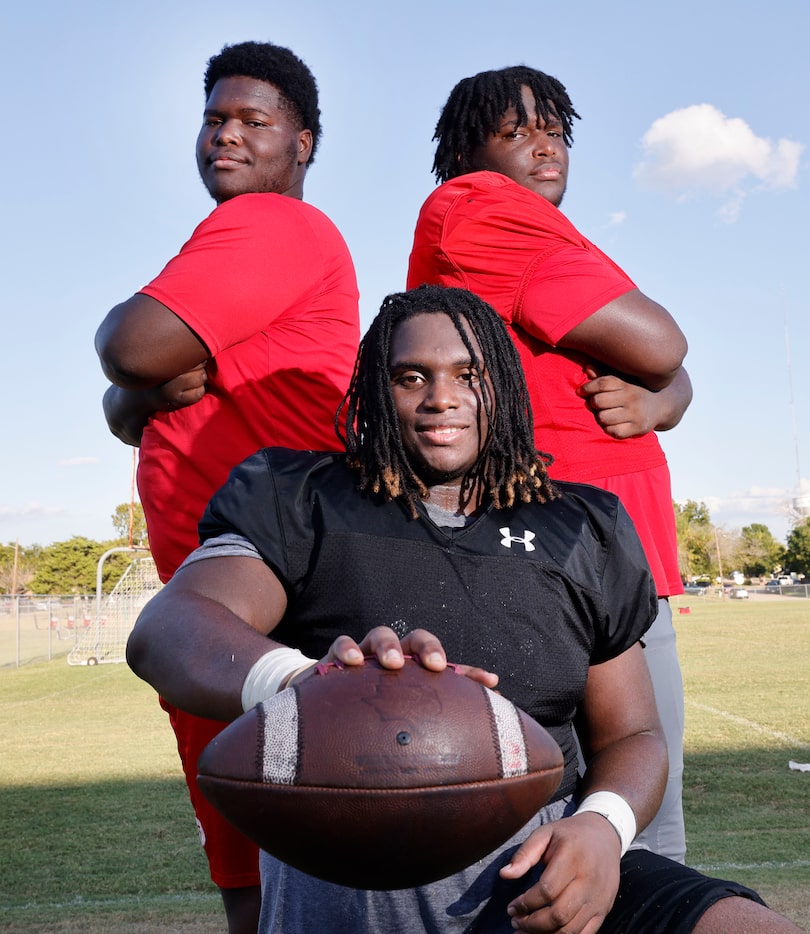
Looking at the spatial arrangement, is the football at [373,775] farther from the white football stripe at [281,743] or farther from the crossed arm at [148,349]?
the crossed arm at [148,349]

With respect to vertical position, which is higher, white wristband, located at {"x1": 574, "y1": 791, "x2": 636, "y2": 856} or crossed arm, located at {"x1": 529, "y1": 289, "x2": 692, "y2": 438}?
crossed arm, located at {"x1": 529, "y1": 289, "x2": 692, "y2": 438}

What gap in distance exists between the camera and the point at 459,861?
1572mm

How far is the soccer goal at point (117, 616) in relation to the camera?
22.2 metres

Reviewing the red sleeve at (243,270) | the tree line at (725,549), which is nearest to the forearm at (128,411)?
the red sleeve at (243,270)

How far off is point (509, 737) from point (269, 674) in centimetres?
Answer: 40

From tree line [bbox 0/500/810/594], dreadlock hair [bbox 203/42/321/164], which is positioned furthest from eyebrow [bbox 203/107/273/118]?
tree line [bbox 0/500/810/594]

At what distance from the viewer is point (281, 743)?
151 centimetres

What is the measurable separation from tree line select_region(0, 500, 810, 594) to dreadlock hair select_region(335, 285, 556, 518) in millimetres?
50343

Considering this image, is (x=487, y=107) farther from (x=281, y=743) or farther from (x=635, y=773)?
(x=281, y=743)

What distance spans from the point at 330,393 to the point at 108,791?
6.08m

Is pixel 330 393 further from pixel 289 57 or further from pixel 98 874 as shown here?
pixel 98 874

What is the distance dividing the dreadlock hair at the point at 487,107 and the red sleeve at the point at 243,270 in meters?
0.52

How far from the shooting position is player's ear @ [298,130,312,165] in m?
3.12

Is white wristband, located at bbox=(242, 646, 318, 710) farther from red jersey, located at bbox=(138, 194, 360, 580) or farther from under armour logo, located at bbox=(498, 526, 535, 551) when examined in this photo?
red jersey, located at bbox=(138, 194, 360, 580)
